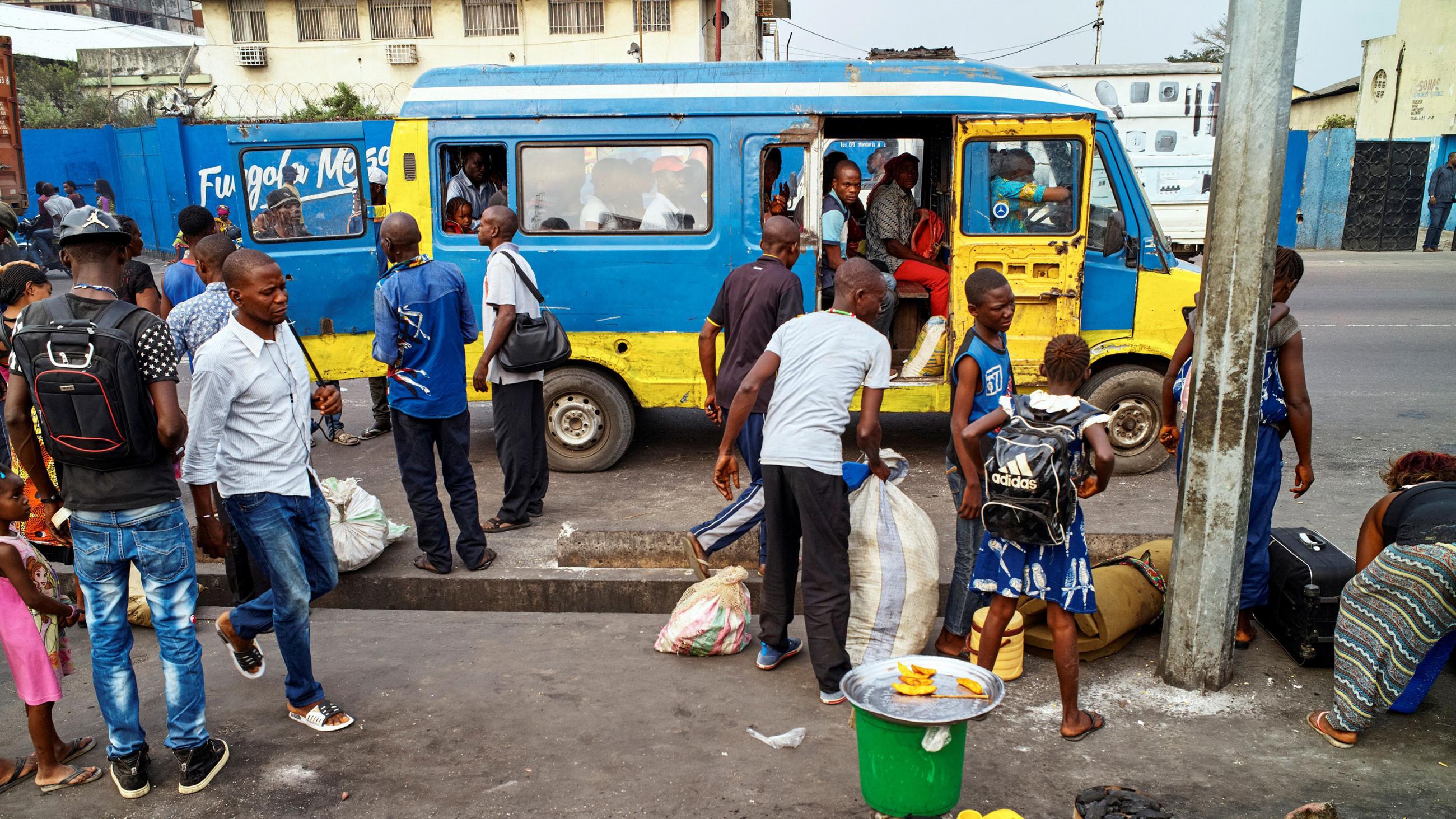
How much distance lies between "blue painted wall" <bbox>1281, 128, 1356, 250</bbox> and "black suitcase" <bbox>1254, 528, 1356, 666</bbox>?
19.6 m

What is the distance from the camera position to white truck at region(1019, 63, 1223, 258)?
16.7 metres

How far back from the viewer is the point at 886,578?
420 centimetres

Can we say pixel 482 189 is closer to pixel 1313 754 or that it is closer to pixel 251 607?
pixel 251 607

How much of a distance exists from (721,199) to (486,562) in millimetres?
2878

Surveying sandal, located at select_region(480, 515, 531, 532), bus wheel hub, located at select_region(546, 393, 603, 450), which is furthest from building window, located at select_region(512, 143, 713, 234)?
sandal, located at select_region(480, 515, 531, 532)

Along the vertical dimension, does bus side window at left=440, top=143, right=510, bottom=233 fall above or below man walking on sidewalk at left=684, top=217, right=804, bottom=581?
above

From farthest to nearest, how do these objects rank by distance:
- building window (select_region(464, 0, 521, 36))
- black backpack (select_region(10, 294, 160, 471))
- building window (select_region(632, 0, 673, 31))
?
1. building window (select_region(464, 0, 521, 36))
2. building window (select_region(632, 0, 673, 31))
3. black backpack (select_region(10, 294, 160, 471))

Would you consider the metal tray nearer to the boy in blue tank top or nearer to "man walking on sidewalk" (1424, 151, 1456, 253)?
the boy in blue tank top

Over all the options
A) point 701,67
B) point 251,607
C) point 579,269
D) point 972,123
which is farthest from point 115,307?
point 972,123

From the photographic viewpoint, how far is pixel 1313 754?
3.57 m

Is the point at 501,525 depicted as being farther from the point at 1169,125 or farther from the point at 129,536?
the point at 1169,125

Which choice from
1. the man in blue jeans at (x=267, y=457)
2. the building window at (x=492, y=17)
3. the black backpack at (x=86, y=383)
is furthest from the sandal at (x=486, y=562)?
the building window at (x=492, y=17)

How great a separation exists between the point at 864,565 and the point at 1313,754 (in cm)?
174

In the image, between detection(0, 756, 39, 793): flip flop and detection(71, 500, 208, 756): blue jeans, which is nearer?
detection(71, 500, 208, 756): blue jeans
